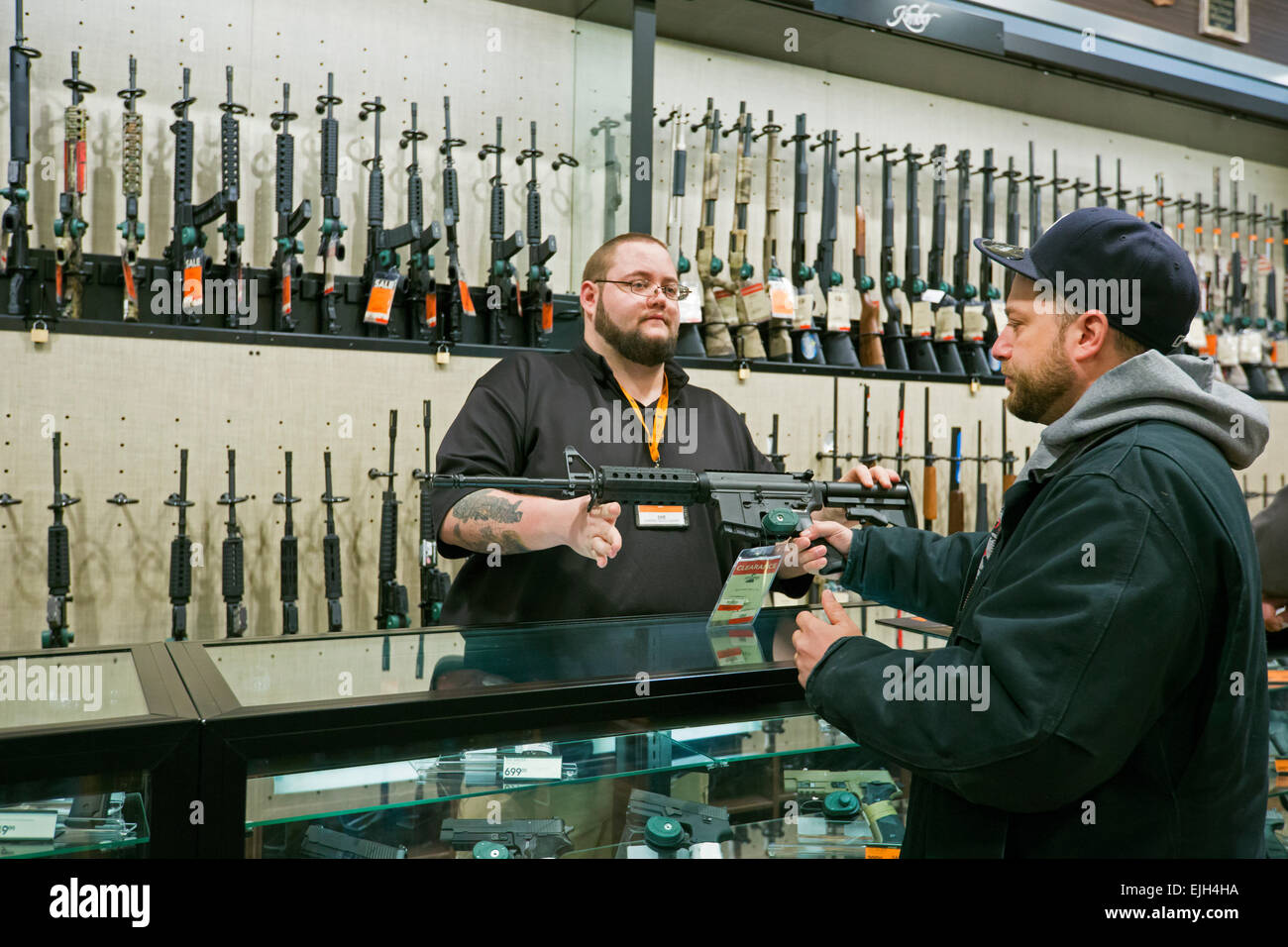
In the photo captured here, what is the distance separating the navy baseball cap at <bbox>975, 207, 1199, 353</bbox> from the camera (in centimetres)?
119

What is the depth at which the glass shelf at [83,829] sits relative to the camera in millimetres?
1050

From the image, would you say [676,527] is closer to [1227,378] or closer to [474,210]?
[474,210]

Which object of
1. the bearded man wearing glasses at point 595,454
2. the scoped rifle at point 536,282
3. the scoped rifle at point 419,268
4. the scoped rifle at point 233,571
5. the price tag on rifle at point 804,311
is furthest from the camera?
the price tag on rifle at point 804,311

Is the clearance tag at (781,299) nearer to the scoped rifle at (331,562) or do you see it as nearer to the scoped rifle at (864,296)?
the scoped rifle at (864,296)

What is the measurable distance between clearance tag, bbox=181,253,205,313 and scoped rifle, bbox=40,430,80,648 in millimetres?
573

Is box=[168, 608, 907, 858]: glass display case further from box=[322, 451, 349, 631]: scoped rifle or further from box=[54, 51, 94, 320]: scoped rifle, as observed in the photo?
box=[54, 51, 94, 320]: scoped rifle

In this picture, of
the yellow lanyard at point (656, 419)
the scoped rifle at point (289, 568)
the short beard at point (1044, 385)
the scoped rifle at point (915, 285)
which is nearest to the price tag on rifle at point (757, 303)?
the scoped rifle at point (915, 285)

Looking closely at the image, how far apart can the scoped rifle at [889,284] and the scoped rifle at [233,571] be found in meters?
2.76

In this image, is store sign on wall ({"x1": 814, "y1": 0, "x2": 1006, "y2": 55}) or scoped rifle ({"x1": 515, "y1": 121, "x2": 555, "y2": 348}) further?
store sign on wall ({"x1": 814, "y1": 0, "x2": 1006, "y2": 55})

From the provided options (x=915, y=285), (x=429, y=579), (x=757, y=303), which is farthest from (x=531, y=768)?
(x=915, y=285)

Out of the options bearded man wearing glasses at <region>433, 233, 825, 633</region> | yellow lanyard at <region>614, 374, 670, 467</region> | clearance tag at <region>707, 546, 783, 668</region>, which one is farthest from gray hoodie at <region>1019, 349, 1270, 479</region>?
yellow lanyard at <region>614, 374, 670, 467</region>

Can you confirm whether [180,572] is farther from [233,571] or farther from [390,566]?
[390,566]

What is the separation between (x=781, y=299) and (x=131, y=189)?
239 centimetres
